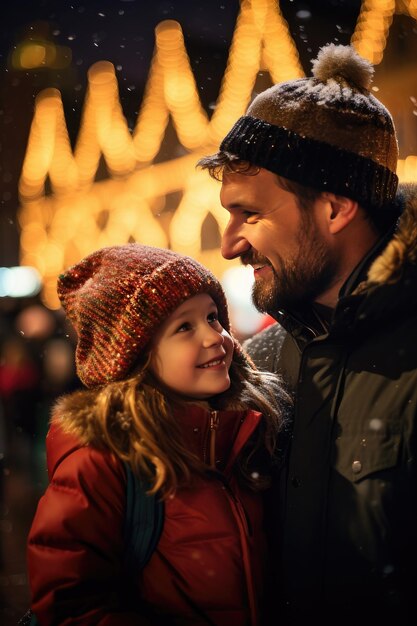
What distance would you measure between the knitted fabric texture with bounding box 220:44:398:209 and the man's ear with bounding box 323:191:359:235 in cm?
3

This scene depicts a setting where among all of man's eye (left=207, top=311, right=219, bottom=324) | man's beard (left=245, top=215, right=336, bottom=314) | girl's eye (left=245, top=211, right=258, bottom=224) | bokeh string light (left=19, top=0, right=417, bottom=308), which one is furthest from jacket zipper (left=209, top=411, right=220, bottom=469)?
bokeh string light (left=19, top=0, right=417, bottom=308)

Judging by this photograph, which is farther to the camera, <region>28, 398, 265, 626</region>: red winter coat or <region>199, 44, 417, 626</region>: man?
<region>199, 44, 417, 626</region>: man

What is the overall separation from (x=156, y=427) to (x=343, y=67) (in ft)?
4.88

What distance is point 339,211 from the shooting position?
2.23 meters

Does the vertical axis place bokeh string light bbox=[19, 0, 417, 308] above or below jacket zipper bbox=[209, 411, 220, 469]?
above

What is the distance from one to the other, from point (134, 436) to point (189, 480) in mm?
212

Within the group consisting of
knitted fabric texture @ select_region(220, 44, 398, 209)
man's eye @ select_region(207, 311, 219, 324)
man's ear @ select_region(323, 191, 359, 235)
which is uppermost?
knitted fabric texture @ select_region(220, 44, 398, 209)

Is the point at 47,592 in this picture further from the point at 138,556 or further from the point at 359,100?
the point at 359,100

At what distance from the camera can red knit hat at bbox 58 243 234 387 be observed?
199 centimetres

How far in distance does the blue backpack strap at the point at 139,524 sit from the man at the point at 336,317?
17.0 inches

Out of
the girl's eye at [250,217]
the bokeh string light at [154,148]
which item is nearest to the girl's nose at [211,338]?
the girl's eye at [250,217]

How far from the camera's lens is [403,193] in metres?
2.28

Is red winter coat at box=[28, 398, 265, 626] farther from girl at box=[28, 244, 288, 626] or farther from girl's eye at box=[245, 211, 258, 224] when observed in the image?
girl's eye at box=[245, 211, 258, 224]

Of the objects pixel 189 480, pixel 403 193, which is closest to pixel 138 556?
pixel 189 480
